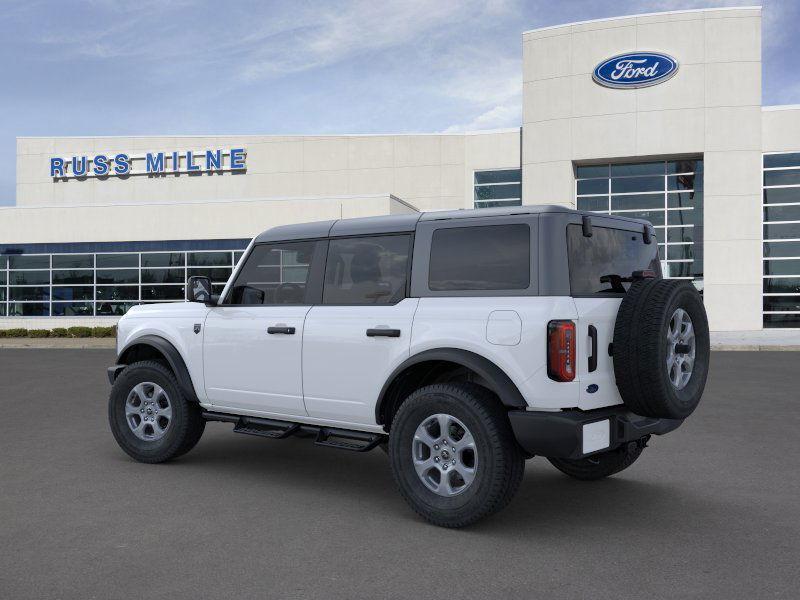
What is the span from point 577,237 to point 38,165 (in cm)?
4306

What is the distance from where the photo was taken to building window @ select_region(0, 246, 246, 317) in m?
34.0

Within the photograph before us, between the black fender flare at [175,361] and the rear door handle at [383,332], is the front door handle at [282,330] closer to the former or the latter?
the rear door handle at [383,332]

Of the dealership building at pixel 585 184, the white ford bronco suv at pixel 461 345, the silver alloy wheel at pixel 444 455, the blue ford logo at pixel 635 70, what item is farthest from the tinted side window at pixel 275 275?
the blue ford logo at pixel 635 70

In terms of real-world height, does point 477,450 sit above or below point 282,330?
below

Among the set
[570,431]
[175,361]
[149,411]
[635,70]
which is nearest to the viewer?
[570,431]

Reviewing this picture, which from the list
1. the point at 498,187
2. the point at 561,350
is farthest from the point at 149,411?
the point at 498,187

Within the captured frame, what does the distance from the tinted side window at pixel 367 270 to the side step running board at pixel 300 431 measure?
96 centimetres

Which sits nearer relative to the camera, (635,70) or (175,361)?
(175,361)

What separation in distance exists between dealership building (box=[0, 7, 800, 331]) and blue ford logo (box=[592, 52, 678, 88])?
0.17 ft

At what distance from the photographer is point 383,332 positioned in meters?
5.32

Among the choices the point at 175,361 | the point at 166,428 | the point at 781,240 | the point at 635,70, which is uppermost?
the point at 635,70

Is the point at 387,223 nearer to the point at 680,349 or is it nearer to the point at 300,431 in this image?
the point at 300,431

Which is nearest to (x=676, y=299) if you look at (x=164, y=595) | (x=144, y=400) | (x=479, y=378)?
(x=479, y=378)

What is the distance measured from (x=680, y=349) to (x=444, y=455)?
1710mm
